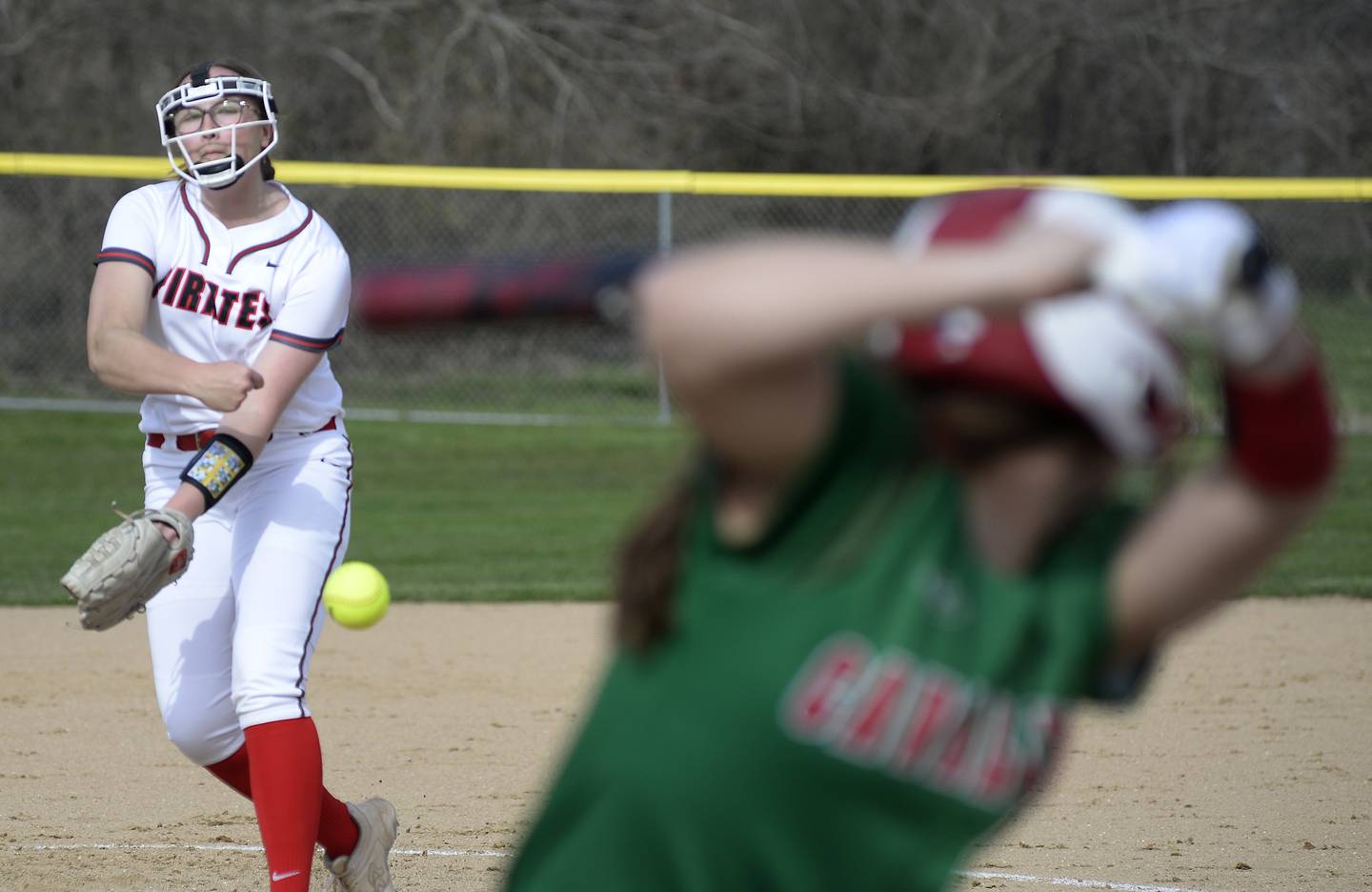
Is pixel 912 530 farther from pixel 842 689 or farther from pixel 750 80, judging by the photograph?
pixel 750 80

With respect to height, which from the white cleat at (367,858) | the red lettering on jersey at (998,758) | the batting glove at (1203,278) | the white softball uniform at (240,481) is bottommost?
the white cleat at (367,858)

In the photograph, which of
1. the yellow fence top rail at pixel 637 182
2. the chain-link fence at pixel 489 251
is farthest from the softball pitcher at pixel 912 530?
the chain-link fence at pixel 489 251

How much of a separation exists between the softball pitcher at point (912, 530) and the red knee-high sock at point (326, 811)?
8.91 ft

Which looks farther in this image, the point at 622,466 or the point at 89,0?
the point at 89,0

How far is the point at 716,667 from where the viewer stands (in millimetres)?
1414

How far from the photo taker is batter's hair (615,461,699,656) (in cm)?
144

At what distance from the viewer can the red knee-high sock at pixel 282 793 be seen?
3.74 m

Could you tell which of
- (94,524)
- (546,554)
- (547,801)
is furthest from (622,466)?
(547,801)

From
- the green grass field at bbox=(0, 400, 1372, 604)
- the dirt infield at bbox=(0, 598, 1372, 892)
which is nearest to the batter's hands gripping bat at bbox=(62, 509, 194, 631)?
the dirt infield at bbox=(0, 598, 1372, 892)

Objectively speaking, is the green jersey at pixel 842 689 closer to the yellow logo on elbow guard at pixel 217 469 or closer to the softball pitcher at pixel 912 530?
the softball pitcher at pixel 912 530

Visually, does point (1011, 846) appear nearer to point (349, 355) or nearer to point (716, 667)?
point (716, 667)

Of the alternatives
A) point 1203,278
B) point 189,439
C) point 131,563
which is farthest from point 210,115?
point 1203,278

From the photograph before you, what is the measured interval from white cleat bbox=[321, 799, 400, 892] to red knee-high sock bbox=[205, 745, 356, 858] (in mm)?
20

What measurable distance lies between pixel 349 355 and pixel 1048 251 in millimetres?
13420
